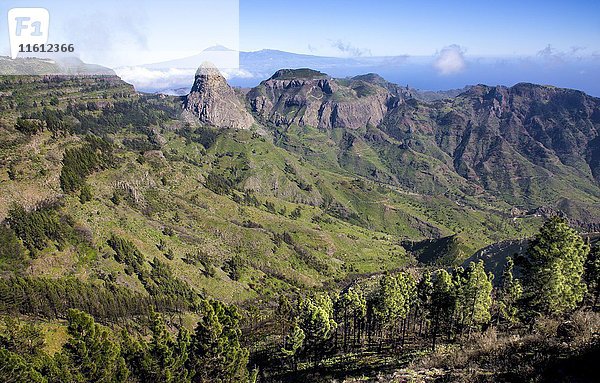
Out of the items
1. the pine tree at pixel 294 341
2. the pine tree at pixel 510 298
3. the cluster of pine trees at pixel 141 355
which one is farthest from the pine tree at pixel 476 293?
the cluster of pine trees at pixel 141 355

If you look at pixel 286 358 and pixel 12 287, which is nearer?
pixel 286 358

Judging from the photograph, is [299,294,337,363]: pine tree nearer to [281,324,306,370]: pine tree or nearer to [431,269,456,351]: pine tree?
[281,324,306,370]: pine tree

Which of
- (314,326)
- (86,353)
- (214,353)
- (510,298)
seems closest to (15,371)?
(86,353)

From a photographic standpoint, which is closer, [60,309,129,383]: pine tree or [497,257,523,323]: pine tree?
[60,309,129,383]: pine tree

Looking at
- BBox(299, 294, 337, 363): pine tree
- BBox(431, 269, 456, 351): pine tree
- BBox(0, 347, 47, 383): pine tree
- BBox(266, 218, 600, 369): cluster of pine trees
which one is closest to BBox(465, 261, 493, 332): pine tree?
BBox(266, 218, 600, 369): cluster of pine trees

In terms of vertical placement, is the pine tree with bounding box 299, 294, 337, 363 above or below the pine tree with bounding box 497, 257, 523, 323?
below

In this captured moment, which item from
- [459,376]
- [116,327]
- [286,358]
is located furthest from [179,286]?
[459,376]

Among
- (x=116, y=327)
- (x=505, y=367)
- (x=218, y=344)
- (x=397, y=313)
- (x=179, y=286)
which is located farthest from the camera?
(x=179, y=286)

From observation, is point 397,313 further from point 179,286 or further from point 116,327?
point 179,286
